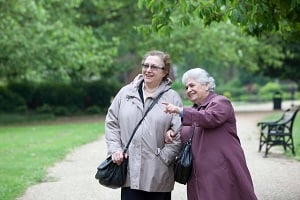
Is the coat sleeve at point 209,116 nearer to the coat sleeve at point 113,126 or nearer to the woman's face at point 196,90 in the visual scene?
the woman's face at point 196,90

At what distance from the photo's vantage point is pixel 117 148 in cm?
521

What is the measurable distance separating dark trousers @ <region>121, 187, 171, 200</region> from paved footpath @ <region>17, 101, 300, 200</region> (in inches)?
138

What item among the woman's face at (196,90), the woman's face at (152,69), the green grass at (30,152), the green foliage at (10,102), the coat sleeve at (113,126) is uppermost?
the woman's face at (152,69)

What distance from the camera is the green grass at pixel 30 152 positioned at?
10.1 metres

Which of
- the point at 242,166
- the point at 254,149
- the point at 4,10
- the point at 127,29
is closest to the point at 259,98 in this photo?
the point at 127,29

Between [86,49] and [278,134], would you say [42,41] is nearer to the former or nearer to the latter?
[86,49]

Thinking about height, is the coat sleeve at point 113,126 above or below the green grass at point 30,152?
above

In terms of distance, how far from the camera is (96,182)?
33.8ft

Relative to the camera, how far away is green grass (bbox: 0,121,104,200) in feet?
33.2

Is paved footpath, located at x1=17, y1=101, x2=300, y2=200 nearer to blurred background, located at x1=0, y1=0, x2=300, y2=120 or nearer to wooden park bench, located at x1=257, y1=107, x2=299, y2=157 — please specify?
wooden park bench, located at x1=257, y1=107, x2=299, y2=157

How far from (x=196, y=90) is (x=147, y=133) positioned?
1.75ft

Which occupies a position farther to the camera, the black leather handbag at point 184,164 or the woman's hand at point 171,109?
the black leather handbag at point 184,164

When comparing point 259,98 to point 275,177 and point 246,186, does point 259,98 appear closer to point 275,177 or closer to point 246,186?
point 275,177

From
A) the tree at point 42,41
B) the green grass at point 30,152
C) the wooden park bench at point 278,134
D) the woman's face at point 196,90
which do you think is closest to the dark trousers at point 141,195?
the woman's face at point 196,90
